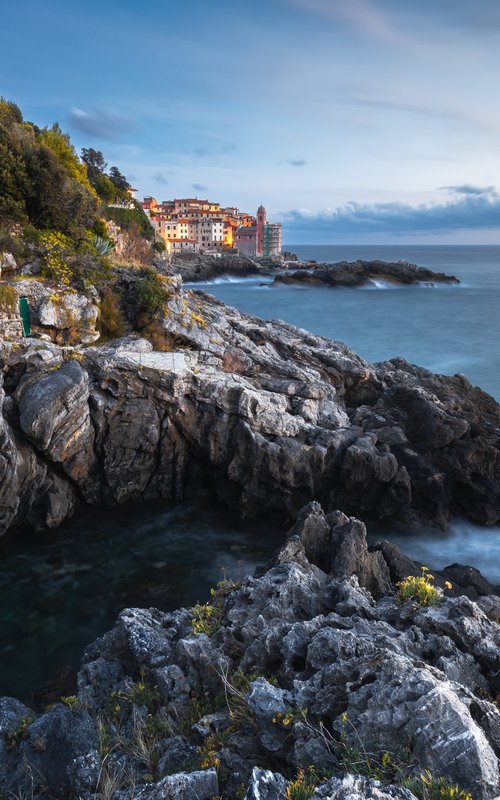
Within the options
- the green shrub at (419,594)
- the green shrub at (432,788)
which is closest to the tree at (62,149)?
the green shrub at (419,594)

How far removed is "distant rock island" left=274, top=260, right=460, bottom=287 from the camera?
89.2m

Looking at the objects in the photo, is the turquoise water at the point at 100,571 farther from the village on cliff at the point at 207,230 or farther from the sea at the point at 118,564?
the village on cliff at the point at 207,230

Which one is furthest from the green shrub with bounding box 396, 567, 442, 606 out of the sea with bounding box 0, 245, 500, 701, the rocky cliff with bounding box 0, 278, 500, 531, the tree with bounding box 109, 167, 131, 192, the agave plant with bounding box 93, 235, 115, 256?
the tree with bounding box 109, 167, 131, 192

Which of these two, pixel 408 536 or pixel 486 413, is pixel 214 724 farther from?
pixel 486 413

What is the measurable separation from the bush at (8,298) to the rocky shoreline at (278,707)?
13.6m

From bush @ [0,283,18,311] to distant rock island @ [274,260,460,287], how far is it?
249 feet

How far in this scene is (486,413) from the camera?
2439 cm

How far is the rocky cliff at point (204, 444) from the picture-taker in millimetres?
16812

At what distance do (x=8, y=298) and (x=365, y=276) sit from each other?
79329mm

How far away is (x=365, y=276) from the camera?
295ft

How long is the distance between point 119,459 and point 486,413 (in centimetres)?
1714

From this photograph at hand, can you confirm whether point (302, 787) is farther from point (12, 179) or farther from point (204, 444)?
point (12, 179)

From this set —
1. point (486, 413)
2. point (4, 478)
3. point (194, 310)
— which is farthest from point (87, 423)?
point (486, 413)

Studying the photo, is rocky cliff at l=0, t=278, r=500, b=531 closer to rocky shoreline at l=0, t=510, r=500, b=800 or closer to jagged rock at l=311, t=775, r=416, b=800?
rocky shoreline at l=0, t=510, r=500, b=800
